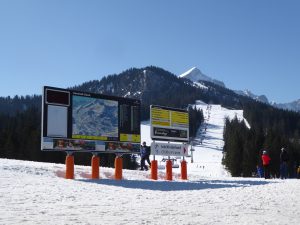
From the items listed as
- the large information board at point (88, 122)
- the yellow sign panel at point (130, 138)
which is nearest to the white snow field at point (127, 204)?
the large information board at point (88, 122)

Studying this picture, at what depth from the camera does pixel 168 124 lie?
25859 mm

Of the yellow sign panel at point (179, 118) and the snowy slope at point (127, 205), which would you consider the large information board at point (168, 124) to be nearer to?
the yellow sign panel at point (179, 118)

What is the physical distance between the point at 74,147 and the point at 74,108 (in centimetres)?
185

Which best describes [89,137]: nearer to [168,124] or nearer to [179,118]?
[168,124]

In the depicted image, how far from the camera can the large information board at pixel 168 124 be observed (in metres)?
24.9

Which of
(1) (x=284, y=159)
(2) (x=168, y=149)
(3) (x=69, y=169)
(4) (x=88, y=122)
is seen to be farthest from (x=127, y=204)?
(1) (x=284, y=159)

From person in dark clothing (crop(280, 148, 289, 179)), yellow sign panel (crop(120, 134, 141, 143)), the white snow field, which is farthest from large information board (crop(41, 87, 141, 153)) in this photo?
person in dark clothing (crop(280, 148, 289, 179))

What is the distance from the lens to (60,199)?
12664 mm

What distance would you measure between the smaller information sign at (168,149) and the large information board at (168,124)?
1.18 ft

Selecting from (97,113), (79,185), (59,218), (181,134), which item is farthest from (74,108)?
(59,218)

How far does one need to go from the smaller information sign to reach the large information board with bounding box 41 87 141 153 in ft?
3.39

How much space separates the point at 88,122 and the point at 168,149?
556 centimetres

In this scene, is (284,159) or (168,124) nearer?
(168,124)

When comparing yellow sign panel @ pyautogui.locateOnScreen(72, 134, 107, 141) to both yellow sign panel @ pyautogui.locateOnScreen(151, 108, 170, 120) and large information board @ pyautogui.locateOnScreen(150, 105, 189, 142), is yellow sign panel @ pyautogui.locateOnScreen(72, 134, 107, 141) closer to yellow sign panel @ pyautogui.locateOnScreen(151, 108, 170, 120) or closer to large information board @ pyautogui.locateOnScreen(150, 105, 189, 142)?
large information board @ pyautogui.locateOnScreen(150, 105, 189, 142)
